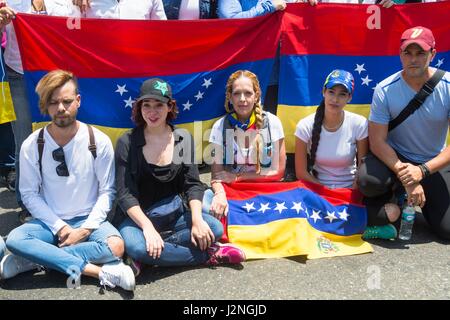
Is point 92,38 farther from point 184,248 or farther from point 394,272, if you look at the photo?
point 394,272

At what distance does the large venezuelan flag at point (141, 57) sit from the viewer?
4152 millimetres

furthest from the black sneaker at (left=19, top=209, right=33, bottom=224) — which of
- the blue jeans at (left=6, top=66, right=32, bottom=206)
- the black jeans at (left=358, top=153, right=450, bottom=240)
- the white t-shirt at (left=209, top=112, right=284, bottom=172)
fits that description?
the black jeans at (left=358, top=153, right=450, bottom=240)

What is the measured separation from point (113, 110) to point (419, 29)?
2859 mm

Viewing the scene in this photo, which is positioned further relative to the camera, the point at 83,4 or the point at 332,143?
the point at 83,4

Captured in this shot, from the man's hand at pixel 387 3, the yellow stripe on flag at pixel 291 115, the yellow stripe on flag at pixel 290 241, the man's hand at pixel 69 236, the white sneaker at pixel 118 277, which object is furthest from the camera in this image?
the yellow stripe on flag at pixel 291 115

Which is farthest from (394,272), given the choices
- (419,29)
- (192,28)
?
(192,28)

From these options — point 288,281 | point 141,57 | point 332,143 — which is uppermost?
point 141,57

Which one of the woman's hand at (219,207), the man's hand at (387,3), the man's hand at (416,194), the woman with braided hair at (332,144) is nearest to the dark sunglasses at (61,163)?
the woman's hand at (219,207)

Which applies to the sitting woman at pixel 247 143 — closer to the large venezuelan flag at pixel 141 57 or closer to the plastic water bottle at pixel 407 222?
the large venezuelan flag at pixel 141 57

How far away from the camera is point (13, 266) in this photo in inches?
130

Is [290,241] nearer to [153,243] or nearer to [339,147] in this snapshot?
[339,147]

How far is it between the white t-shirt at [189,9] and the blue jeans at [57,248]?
2372 mm

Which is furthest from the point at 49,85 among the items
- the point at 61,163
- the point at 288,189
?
the point at 288,189

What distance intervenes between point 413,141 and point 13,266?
3.44m
